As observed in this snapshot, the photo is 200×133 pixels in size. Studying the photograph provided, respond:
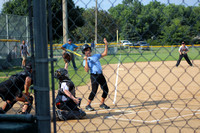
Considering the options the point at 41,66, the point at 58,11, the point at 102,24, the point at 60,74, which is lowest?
the point at 60,74

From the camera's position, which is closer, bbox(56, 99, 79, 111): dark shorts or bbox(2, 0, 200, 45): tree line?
bbox(2, 0, 200, 45): tree line

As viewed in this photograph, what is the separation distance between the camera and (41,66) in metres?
1.94

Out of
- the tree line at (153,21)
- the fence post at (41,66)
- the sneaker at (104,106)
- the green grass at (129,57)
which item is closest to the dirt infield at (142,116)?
the sneaker at (104,106)

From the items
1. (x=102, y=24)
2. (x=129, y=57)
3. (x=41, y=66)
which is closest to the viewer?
(x=41, y=66)

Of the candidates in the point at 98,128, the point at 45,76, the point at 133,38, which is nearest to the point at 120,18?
the point at 133,38

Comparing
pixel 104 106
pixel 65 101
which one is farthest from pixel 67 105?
pixel 104 106

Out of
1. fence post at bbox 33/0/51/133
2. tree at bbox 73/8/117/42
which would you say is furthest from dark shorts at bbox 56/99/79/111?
fence post at bbox 33/0/51/133

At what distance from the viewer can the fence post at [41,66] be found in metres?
1.91

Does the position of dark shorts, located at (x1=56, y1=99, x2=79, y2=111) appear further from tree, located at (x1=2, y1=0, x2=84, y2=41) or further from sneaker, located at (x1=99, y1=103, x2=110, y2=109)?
tree, located at (x1=2, y1=0, x2=84, y2=41)

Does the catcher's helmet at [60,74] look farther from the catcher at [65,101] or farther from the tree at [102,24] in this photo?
the tree at [102,24]

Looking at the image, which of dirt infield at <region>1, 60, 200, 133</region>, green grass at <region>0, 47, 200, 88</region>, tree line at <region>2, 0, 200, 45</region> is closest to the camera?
tree line at <region>2, 0, 200, 45</region>

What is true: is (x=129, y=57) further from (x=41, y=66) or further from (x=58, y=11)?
(x=41, y=66)

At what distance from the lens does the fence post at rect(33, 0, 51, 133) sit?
1905 mm

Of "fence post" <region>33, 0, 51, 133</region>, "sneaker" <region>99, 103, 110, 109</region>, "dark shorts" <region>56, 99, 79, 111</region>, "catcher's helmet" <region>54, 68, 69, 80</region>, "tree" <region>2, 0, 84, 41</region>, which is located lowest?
"sneaker" <region>99, 103, 110, 109</region>
